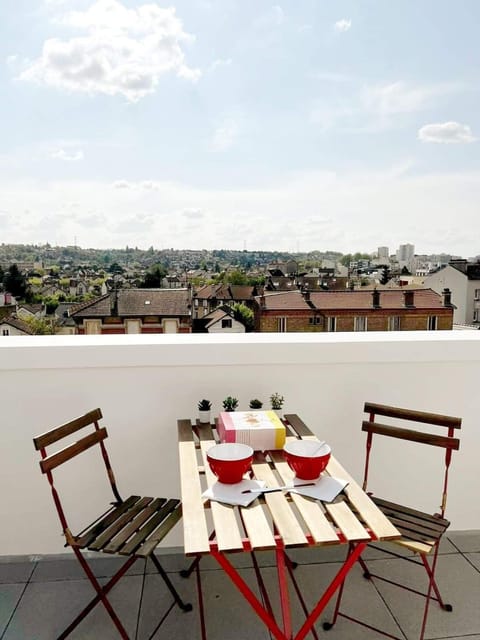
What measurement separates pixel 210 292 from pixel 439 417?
78.0 inches

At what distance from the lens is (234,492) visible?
1.45 m

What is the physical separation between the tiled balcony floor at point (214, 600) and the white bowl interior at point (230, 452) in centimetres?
85

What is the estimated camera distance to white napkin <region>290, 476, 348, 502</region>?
144 cm

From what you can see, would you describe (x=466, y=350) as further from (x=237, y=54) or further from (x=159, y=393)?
(x=237, y=54)

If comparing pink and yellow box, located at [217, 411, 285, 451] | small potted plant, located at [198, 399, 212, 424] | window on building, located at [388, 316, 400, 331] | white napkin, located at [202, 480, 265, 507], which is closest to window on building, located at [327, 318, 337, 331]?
window on building, located at [388, 316, 400, 331]

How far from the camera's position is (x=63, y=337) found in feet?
8.10

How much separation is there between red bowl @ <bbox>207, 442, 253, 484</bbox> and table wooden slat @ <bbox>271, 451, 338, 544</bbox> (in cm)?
14

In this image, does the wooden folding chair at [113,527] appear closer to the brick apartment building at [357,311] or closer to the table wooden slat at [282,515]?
the table wooden slat at [282,515]

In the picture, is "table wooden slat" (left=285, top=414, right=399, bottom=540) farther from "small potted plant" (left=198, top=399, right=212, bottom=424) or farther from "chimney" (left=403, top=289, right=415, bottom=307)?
"chimney" (left=403, top=289, right=415, bottom=307)

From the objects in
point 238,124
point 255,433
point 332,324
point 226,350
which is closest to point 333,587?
point 255,433

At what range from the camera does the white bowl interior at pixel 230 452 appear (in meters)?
1.53

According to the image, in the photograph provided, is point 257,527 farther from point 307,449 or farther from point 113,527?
point 113,527

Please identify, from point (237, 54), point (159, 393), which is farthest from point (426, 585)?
point (237, 54)

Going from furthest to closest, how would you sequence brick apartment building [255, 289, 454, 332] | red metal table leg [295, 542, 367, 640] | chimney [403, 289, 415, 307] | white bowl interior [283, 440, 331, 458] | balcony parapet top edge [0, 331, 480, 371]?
chimney [403, 289, 415, 307]
brick apartment building [255, 289, 454, 332]
balcony parapet top edge [0, 331, 480, 371]
white bowl interior [283, 440, 331, 458]
red metal table leg [295, 542, 367, 640]
